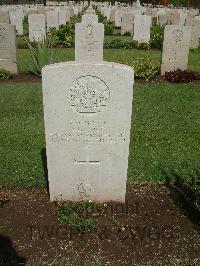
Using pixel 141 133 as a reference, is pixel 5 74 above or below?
above

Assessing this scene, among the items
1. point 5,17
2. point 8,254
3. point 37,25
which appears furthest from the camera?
point 5,17

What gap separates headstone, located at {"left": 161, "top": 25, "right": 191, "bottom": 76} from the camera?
1081cm

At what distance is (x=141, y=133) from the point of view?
22.3ft

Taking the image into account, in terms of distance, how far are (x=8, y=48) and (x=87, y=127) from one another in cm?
821

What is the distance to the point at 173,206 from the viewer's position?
4445 millimetres

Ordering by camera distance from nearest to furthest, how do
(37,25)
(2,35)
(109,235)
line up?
(109,235) < (2,35) < (37,25)

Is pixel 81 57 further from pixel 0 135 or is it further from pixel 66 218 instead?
pixel 66 218

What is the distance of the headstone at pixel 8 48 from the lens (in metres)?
11.0

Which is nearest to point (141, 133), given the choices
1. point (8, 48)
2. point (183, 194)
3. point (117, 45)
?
point (183, 194)

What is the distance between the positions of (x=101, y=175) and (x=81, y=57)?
309 inches

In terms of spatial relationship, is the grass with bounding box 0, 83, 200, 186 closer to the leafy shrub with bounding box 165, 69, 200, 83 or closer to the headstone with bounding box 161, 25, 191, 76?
the leafy shrub with bounding box 165, 69, 200, 83

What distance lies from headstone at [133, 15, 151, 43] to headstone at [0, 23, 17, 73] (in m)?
7.70

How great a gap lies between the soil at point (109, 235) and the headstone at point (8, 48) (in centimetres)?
755

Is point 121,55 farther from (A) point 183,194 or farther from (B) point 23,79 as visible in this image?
(A) point 183,194
